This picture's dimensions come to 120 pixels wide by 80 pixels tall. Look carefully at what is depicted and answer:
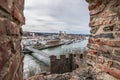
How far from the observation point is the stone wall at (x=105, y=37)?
1.48 meters

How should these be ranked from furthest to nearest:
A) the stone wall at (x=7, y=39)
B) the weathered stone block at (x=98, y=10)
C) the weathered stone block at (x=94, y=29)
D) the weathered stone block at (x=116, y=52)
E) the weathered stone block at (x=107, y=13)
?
the weathered stone block at (x=94, y=29)
the weathered stone block at (x=98, y=10)
the weathered stone block at (x=107, y=13)
the weathered stone block at (x=116, y=52)
the stone wall at (x=7, y=39)

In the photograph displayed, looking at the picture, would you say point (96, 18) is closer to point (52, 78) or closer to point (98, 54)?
point (98, 54)

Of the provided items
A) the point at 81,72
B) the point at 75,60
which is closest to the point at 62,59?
the point at 75,60

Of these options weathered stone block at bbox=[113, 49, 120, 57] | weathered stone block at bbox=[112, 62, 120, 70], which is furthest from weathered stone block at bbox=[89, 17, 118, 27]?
weathered stone block at bbox=[112, 62, 120, 70]

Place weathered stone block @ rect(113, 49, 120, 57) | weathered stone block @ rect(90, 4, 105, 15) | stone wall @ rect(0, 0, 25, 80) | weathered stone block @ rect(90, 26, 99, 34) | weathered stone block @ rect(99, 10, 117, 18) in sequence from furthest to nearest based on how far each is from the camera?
weathered stone block @ rect(90, 26, 99, 34) < weathered stone block @ rect(90, 4, 105, 15) < weathered stone block @ rect(99, 10, 117, 18) < weathered stone block @ rect(113, 49, 120, 57) < stone wall @ rect(0, 0, 25, 80)

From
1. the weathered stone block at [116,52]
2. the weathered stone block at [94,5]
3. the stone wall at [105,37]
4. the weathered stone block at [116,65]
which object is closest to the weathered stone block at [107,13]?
the stone wall at [105,37]

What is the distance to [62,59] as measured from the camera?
43.9 ft

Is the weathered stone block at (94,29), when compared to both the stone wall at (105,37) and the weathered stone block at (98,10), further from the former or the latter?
the weathered stone block at (98,10)

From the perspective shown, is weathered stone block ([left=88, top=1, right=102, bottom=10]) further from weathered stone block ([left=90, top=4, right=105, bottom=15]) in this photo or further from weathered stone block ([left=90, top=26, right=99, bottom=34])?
weathered stone block ([left=90, top=26, right=99, bottom=34])

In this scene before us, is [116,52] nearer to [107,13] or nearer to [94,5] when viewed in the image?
[107,13]

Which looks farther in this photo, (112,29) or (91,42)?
(91,42)

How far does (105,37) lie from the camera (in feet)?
5.43

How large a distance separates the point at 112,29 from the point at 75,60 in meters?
13.3

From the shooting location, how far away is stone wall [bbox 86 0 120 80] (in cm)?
148
